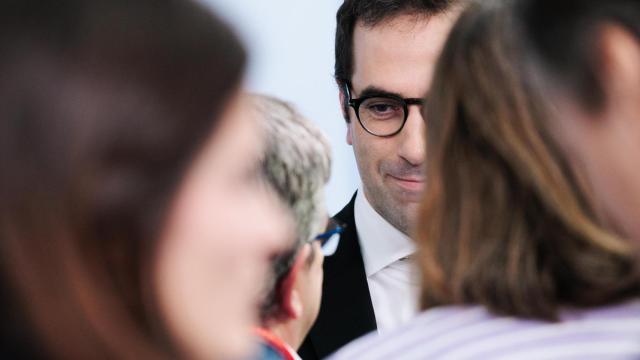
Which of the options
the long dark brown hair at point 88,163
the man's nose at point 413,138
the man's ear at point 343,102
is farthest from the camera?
the man's ear at point 343,102

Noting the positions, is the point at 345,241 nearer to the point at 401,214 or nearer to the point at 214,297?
the point at 401,214

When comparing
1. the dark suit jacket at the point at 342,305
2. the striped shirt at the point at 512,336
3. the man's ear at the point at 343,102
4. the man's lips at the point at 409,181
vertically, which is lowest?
the dark suit jacket at the point at 342,305

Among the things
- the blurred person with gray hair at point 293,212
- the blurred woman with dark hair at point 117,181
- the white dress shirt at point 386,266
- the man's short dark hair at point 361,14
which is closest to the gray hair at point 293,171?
the blurred person with gray hair at point 293,212

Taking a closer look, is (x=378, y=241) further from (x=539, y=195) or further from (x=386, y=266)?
(x=539, y=195)

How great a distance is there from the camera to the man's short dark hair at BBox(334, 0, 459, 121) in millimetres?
2795

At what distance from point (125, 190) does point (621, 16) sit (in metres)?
0.67

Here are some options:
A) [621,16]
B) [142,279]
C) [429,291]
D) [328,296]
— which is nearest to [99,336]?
[142,279]

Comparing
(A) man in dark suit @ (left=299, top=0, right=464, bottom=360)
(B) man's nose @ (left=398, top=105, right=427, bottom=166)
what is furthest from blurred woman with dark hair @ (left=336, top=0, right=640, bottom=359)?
(B) man's nose @ (left=398, top=105, right=427, bottom=166)

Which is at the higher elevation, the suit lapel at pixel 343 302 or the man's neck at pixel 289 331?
the man's neck at pixel 289 331

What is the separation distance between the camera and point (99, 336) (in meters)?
0.79

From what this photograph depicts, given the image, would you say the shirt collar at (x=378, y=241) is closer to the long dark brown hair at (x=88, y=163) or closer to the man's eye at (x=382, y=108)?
the man's eye at (x=382, y=108)

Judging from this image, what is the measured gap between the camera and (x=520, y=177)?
1160 mm

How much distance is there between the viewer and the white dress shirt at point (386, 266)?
2605 millimetres

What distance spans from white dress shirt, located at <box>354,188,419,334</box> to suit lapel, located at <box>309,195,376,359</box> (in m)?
0.04
